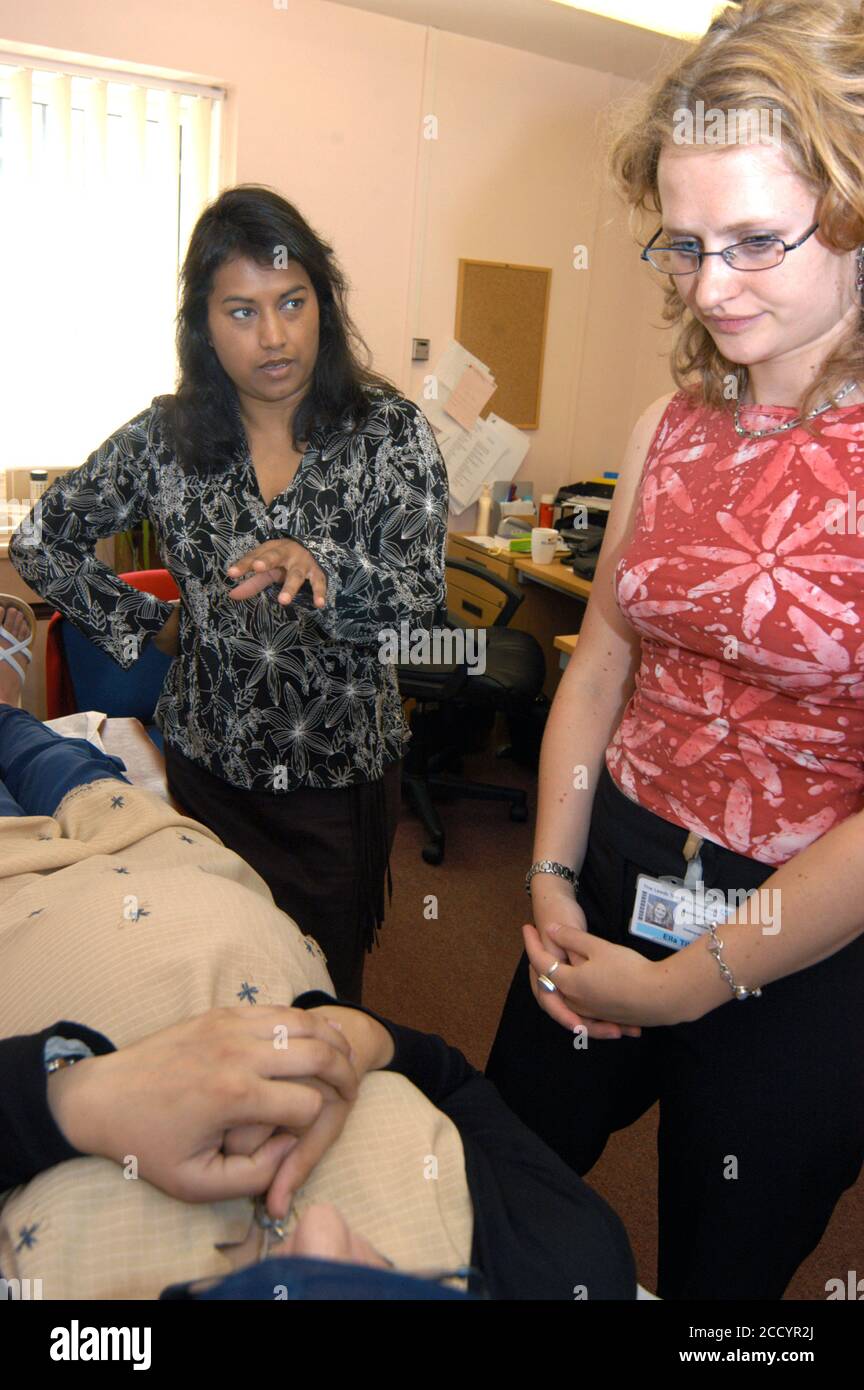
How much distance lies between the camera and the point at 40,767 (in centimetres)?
171

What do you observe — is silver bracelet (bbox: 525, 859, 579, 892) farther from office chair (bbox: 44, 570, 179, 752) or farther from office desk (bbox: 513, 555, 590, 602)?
office desk (bbox: 513, 555, 590, 602)

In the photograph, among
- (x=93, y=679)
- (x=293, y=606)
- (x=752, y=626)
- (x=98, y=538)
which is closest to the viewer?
(x=752, y=626)

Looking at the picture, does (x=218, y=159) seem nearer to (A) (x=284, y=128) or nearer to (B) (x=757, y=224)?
(A) (x=284, y=128)

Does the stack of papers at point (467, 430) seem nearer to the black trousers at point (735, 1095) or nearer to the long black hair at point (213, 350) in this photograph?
the long black hair at point (213, 350)

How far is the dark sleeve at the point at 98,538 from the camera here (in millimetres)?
1786

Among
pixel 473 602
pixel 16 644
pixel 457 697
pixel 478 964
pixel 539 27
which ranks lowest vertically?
pixel 478 964

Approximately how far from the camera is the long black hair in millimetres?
1627

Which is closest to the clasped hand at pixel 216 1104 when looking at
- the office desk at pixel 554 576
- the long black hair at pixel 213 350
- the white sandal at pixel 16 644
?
the long black hair at pixel 213 350

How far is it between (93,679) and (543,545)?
1.83 meters

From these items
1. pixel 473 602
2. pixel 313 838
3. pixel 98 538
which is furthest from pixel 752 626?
pixel 473 602

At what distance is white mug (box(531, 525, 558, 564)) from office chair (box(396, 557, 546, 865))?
0.18m

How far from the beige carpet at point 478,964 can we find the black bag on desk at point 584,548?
0.86 metres

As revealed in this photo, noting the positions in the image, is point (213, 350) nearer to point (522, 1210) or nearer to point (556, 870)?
point (556, 870)

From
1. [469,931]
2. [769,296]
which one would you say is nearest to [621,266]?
[469,931]
